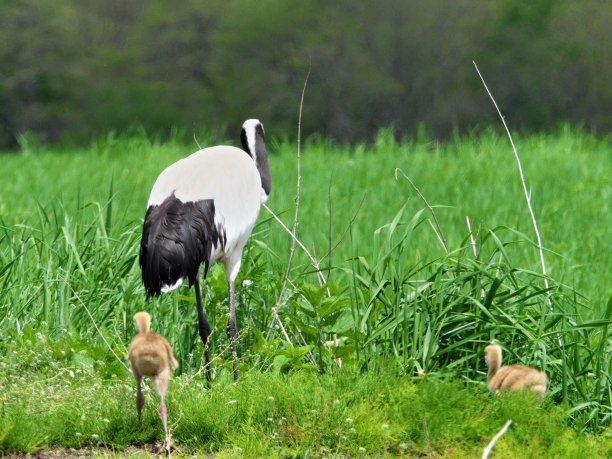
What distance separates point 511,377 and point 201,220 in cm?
→ 160

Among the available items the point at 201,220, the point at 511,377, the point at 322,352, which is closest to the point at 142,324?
the point at 201,220

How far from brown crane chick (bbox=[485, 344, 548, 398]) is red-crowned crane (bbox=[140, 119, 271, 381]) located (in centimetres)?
119

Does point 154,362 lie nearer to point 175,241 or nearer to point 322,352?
point 175,241

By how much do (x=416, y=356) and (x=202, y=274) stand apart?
4.19 ft

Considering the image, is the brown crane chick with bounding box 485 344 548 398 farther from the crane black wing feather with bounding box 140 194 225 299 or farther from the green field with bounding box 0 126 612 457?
the crane black wing feather with bounding box 140 194 225 299

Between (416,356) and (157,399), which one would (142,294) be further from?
(416,356)

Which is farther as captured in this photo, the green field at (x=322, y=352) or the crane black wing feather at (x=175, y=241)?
the crane black wing feather at (x=175, y=241)

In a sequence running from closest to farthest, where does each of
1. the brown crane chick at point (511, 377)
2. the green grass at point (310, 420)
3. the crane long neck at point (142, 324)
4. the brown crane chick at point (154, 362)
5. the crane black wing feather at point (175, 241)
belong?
1. the brown crane chick at point (154, 362)
2. the green grass at point (310, 420)
3. the crane long neck at point (142, 324)
4. the brown crane chick at point (511, 377)
5. the crane black wing feather at point (175, 241)

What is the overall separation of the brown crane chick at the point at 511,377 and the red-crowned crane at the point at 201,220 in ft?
3.90

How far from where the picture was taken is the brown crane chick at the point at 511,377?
11.0 feet

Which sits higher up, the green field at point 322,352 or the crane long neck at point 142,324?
the crane long neck at point 142,324

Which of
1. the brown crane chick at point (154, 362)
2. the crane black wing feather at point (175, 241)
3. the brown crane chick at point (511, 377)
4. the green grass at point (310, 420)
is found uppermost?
the crane black wing feather at point (175, 241)

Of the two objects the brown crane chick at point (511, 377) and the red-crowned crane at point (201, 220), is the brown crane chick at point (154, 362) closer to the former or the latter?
the red-crowned crane at point (201, 220)

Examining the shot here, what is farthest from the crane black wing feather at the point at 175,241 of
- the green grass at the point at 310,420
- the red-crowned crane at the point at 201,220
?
the green grass at the point at 310,420
